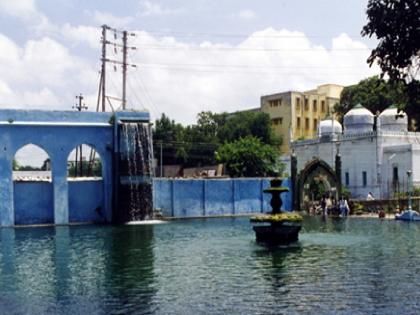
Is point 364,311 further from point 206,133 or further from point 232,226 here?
point 206,133

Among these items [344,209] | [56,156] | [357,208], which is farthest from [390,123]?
[56,156]

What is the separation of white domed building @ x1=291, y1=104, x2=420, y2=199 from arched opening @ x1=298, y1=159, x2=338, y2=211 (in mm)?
606

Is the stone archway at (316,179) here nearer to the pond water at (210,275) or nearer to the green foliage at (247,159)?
the green foliage at (247,159)

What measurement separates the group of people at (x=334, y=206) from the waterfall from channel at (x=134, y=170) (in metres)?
12.4

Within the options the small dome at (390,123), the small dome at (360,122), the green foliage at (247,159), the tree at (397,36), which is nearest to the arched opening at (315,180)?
the green foliage at (247,159)

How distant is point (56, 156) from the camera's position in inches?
1583

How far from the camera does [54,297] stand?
49.7 ft

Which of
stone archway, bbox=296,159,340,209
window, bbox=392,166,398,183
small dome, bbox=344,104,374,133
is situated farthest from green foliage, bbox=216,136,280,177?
window, bbox=392,166,398,183

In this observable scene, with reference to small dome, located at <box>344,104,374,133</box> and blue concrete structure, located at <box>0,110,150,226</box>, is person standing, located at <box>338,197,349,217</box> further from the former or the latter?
blue concrete structure, located at <box>0,110,150,226</box>

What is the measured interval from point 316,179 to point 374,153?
18.7 ft

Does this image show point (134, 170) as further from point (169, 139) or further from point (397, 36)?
point (397, 36)

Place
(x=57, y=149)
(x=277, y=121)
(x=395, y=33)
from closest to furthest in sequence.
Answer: (x=395, y=33), (x=57, y=149), (x=277, y=121)

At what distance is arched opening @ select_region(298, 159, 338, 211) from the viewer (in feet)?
160

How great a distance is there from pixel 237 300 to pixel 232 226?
21729 millimetres
